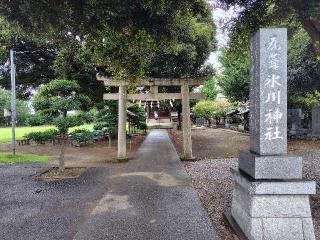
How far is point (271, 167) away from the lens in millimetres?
5215

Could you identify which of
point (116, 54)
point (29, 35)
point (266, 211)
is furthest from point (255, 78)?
point (29, 35)

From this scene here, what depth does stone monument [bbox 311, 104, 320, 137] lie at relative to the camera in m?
22.7

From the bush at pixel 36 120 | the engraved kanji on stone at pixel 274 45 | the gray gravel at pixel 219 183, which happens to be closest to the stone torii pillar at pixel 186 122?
the gray gravel at pixel 219 183

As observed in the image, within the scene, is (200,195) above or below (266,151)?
below

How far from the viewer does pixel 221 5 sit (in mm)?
9078

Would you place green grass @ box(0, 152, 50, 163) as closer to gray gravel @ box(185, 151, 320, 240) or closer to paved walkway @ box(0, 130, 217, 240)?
paved walkway @ box(0, 130, 217, 240)

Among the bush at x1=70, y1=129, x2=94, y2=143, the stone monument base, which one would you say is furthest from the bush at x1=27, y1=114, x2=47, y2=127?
the stone monument base

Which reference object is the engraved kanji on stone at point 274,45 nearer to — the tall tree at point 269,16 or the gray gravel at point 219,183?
the tall tree at point 269,16

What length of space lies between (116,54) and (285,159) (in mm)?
5690

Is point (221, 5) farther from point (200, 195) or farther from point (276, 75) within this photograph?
point (200, 195)

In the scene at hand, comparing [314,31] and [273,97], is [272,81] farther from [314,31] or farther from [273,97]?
[314,31]

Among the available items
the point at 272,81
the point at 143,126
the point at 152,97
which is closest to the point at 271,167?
the point at 272,81

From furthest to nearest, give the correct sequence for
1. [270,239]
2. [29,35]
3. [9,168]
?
[9,168]
[29,35]
[270,239]

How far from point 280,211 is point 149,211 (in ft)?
9.88
